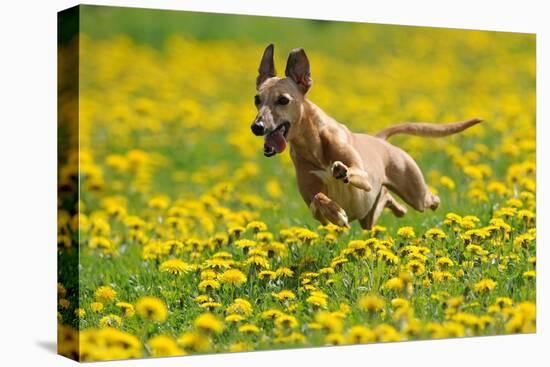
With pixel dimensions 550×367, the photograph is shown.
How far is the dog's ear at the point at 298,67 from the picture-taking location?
8016 mm

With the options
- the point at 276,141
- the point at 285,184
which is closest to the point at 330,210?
the point at 276,141

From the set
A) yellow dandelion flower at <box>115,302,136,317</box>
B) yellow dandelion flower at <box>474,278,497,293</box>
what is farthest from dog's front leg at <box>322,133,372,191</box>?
yellow dandelion flower at <box>115,302,136,317</box>

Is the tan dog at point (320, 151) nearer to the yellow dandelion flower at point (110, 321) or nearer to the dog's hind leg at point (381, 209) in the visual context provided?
the dog's hind leg at point (381, 209)

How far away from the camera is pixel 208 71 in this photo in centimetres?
1024

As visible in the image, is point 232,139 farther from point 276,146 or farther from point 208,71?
point 276,146

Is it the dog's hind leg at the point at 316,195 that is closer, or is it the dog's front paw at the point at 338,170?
the dog's front paw at the point at 338,170

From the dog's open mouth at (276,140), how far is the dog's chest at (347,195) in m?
0.39

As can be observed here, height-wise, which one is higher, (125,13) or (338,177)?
(125,13)

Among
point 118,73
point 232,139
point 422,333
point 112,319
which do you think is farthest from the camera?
point 232,139

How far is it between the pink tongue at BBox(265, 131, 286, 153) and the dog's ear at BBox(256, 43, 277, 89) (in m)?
0.38

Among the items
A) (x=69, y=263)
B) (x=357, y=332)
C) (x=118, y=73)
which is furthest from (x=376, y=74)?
(x=69, y=263)

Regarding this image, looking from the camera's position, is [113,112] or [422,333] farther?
[113,112]

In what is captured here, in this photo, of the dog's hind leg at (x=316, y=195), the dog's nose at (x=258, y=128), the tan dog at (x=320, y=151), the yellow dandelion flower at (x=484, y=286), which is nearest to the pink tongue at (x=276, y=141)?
the tan dog at (x=320, y=151)

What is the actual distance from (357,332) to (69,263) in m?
1.93
